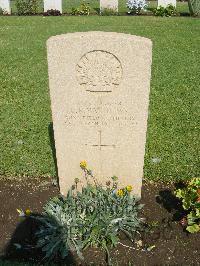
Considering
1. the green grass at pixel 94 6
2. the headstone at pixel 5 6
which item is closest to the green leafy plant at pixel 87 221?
the headstone at pixel 5 6

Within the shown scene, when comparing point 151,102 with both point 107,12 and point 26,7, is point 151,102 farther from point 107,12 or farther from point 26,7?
point 26,7

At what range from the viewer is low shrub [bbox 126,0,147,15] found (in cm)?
1631

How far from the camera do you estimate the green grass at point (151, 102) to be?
514 cm

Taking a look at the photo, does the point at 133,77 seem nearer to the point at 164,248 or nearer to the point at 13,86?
the point at 164,248

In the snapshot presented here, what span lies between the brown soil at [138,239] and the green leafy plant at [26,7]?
44.2 ft

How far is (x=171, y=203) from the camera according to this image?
4258 mm

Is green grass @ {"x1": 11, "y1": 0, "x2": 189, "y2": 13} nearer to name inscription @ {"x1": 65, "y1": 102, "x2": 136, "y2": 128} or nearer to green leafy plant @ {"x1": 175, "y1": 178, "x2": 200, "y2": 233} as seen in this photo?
name inscription @ {"x1": 65, "y1": 102, "x2": 136, "y2": 128}

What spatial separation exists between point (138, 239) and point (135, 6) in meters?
14.1

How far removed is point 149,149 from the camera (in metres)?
5.50

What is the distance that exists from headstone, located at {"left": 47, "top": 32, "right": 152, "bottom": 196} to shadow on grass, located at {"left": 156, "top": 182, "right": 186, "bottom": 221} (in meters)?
0.40

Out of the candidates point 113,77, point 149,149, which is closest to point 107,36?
point 113,77

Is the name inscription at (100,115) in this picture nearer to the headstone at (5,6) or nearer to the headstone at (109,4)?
the headstone at (109,4)

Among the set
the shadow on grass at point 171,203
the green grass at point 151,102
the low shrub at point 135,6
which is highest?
the low shrub at point 135,6

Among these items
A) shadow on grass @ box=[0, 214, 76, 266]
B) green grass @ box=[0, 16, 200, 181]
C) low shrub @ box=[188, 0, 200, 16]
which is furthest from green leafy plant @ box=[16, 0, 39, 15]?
shadow on grass @ box=[0, 214, 76, 266]
